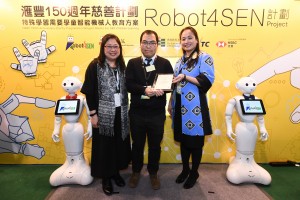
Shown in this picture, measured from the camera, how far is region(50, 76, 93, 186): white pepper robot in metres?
2.47

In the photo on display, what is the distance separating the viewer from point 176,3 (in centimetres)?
273

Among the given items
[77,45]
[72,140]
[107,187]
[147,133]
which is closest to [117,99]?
[147,133]

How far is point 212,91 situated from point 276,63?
32.7 inches

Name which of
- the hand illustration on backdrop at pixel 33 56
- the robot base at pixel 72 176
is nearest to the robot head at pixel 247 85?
the robot base at pixel 72 176

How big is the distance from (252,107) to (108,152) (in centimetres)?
155

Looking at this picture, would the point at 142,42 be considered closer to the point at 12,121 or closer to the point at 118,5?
the point at 118,5

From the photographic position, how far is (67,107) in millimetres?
2447

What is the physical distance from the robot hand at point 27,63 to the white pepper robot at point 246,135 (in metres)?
2.29

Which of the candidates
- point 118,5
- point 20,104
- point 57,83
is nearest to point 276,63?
point 118,5

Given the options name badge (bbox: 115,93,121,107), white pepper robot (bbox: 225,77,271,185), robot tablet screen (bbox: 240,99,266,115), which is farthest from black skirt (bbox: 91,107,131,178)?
robot tablet screen (bbox: 240,99,266,115)

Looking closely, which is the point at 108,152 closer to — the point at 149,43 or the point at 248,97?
the point at 149,43

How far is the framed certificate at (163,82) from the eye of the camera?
2.07 metres

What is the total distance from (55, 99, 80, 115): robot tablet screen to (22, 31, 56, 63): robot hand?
0.71m

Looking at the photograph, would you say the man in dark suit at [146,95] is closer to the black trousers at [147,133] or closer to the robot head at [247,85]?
the black trousers at [147,133]
